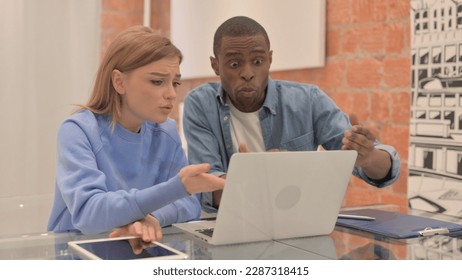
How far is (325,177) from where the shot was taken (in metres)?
0.98

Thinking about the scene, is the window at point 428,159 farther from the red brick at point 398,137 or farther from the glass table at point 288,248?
the glass table at point 288,248

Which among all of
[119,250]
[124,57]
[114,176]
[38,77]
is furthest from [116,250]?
[38,77]

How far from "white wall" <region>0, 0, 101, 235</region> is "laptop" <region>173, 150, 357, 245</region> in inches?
32.5

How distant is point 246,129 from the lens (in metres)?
1.49

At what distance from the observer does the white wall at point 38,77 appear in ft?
5.41

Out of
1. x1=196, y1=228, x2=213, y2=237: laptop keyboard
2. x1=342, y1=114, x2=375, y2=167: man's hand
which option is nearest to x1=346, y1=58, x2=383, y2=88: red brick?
x1=342, y1=114, x2=375, y2=167: man's hand

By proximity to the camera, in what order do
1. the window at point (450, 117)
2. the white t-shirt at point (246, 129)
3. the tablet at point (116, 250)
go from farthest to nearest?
the window at point (450, 117)
the white t-shirt at point (246, 129)
the tablet at point (116, 250)

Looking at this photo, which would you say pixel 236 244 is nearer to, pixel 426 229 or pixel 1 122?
pixel 426 229

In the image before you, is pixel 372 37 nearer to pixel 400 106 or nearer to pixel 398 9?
pixel 398 9

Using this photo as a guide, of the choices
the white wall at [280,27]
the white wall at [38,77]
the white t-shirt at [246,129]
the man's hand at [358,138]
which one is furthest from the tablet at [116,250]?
the white wall at [280,27]

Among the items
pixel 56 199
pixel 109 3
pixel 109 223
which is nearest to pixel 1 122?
A: pixel 56 199

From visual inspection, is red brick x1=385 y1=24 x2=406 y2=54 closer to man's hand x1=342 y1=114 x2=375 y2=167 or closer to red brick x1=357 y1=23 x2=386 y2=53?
red brick x1=357 y1=23 x2=386 y2=53

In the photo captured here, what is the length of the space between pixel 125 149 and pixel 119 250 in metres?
0.38

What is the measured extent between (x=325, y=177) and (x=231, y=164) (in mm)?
188
